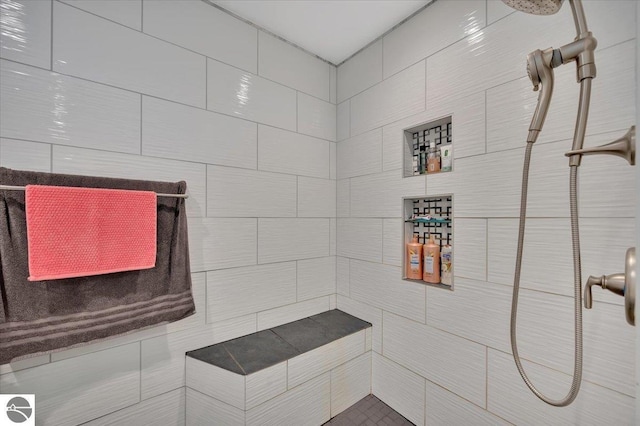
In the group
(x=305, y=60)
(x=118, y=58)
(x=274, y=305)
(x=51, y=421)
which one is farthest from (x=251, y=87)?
(x=51, y=421)

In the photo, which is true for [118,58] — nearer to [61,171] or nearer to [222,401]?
[61,171]

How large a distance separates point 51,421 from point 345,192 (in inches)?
64.8

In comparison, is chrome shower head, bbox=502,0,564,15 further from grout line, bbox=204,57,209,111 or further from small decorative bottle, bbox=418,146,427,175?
grout line, bbox=204,57,209,111

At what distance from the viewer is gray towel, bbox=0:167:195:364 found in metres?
0.87

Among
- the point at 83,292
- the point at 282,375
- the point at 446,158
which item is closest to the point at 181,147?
the point at 83,292

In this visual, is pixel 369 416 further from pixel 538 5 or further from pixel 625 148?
pixel 538 5

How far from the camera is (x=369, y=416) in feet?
4.62

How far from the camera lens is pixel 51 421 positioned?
3.19ft

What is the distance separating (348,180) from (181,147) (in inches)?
38.3

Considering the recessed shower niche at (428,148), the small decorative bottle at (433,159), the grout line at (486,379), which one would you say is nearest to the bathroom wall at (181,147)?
the recessed shower niche at (428,148)

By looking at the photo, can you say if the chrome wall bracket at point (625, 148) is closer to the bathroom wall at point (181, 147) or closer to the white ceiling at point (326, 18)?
the white ceiling at point (326, 18)

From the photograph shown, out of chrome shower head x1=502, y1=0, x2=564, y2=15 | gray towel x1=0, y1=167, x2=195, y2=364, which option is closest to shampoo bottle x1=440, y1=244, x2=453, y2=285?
chrome shower head x1=502, y1=0, x2=564, y2=15

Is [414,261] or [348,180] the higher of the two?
[348,180]

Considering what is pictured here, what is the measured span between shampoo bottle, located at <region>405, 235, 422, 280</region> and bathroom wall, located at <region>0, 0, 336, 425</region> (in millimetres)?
568
